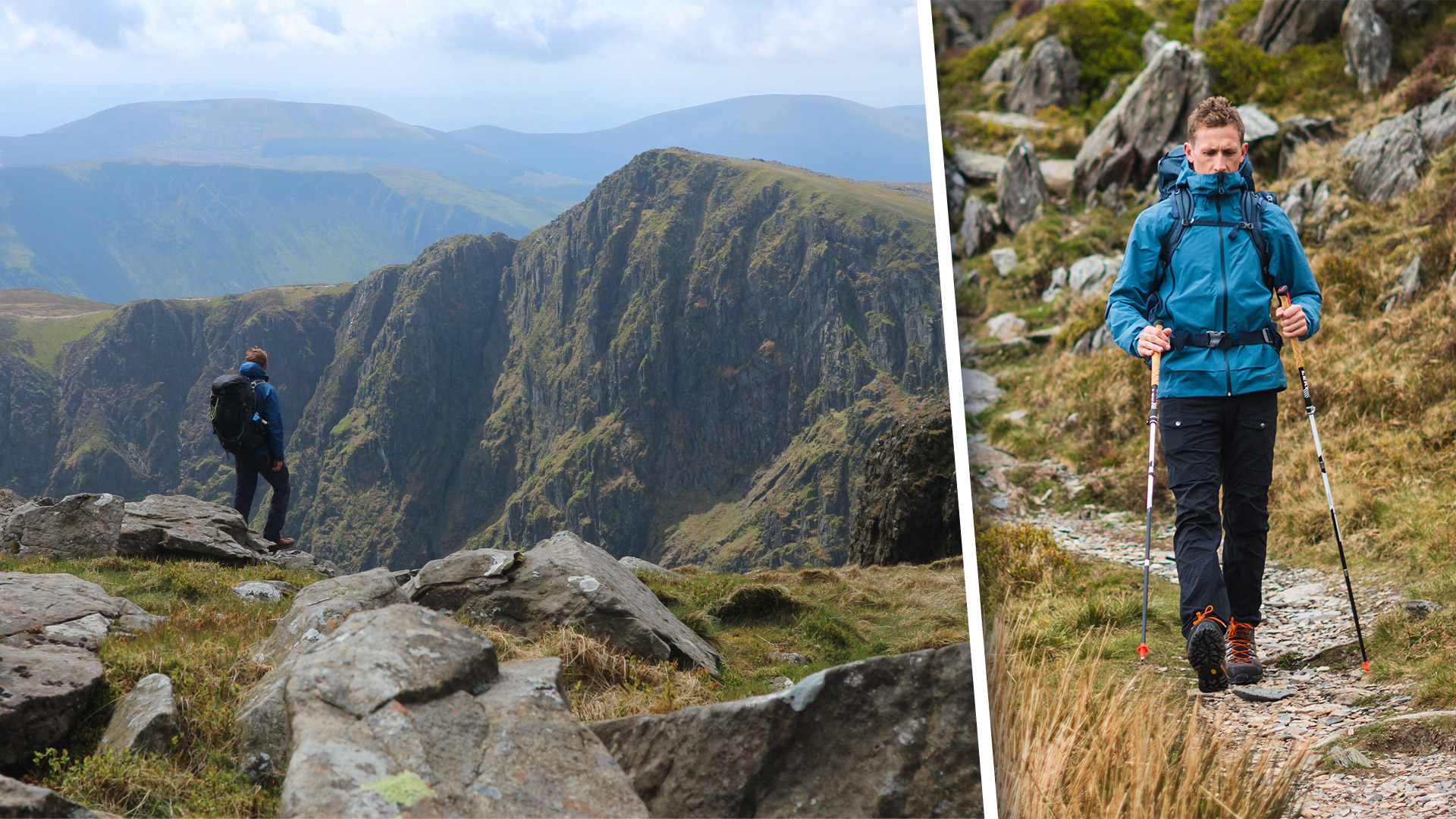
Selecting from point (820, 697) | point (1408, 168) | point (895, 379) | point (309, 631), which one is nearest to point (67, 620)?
point (309, 631)

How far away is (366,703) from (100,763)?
217 centimetres

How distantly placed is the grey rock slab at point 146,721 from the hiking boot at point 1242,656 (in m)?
6.29

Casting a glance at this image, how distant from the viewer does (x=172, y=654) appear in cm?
567

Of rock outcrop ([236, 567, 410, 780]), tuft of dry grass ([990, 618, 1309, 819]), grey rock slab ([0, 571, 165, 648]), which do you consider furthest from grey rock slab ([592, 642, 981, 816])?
grey rock slab ([0, 571, 165, 648])

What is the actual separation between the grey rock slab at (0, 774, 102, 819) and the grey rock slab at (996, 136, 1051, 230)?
11.3m

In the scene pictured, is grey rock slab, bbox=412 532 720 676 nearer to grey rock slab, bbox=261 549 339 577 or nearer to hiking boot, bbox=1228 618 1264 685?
hiking boot, bbox=1228 618 1264 685

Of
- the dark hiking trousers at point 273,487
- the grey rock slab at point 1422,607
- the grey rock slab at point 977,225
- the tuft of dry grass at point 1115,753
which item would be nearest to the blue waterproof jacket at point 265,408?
the dark hiking trousers at point 273,487

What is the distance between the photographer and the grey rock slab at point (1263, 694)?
156 inches

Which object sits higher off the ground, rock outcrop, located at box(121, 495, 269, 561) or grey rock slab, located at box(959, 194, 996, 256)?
grey rock slab, located at box(959, 194, 996, 256)

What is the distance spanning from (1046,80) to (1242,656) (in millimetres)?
8635

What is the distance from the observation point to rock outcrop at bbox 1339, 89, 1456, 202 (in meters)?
8.74

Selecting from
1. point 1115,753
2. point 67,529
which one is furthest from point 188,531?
point 1115,753

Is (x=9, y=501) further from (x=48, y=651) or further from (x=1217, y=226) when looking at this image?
(x=1217, y=226)

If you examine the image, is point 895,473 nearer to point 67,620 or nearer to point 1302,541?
point 1302,541
